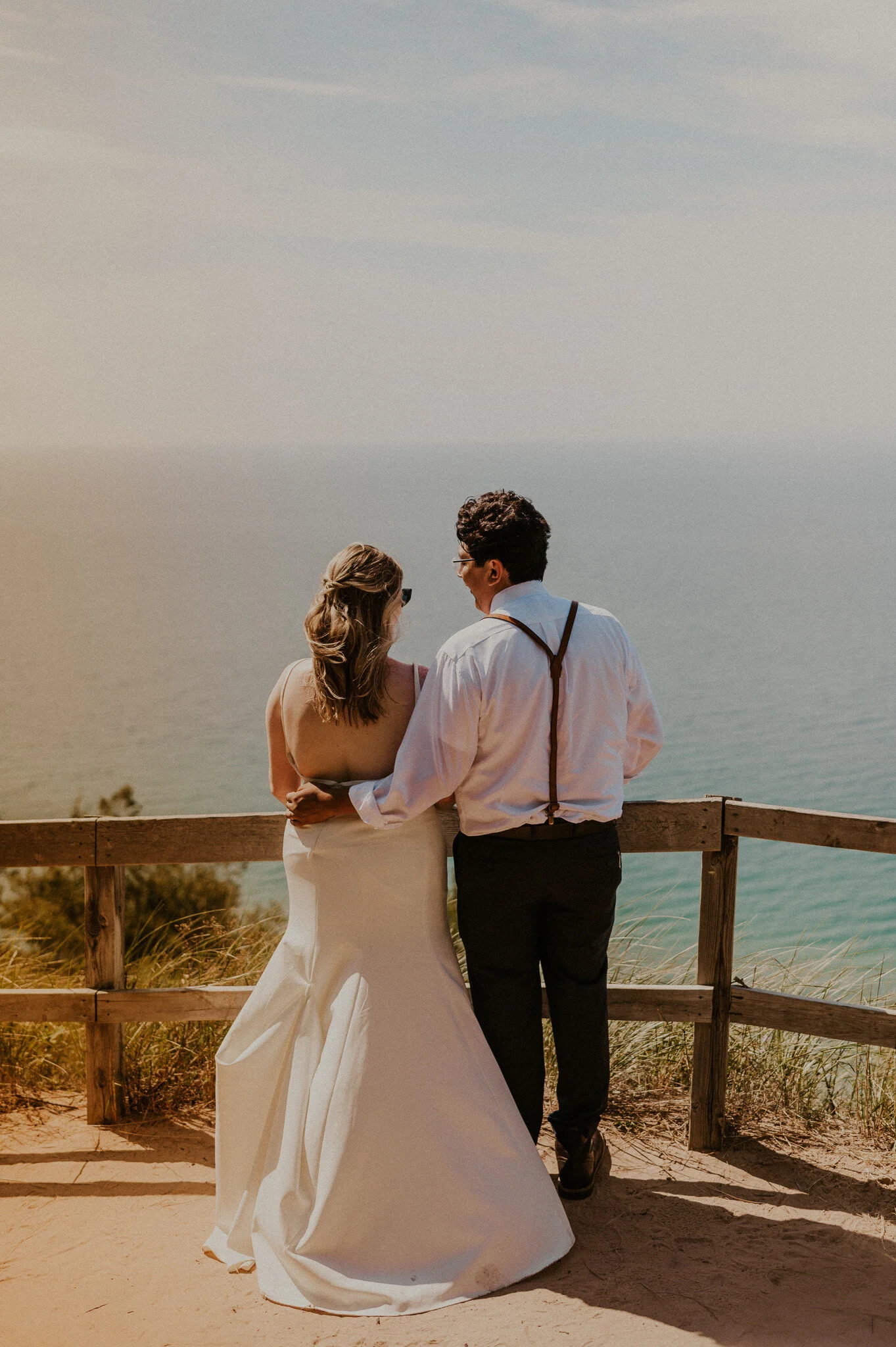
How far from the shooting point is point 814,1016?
3805mm

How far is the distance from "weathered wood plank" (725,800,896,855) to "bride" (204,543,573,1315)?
1015mm

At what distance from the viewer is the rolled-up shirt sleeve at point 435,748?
3.25 meters

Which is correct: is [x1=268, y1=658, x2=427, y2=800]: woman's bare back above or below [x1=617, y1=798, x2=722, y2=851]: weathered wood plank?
above

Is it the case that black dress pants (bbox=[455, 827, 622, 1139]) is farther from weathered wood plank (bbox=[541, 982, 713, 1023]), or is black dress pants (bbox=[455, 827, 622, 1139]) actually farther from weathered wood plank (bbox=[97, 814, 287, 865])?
weathered wood plank (bbox=[97, 814, 287, 865])

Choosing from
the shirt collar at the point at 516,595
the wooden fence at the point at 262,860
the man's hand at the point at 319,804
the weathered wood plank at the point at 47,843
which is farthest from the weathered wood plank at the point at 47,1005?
the shirt collar at the point at 516,595

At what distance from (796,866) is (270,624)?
55.1 metres

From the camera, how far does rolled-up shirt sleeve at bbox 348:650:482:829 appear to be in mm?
3248

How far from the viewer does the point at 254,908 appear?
24.8ft

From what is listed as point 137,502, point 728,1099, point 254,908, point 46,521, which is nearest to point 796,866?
point 254,908

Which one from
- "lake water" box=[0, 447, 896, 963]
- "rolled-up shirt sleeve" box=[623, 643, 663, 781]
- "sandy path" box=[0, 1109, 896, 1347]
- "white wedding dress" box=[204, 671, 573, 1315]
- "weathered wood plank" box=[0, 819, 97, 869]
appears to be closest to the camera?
"sandy path" box=[0, 1109, 896, 1347]

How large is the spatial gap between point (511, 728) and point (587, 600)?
7307cm

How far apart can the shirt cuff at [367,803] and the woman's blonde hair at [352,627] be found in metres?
0.20

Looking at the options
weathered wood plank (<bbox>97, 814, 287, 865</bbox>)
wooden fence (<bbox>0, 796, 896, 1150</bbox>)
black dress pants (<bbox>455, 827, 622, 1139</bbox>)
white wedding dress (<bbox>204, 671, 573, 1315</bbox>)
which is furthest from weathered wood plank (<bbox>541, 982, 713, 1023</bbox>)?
weathered wood plank (<bbox>97, 814, 287, 865</bbox>)

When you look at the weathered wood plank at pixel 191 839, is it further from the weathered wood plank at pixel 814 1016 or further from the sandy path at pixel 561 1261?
the weathered wood plank at pixel 814 1016
